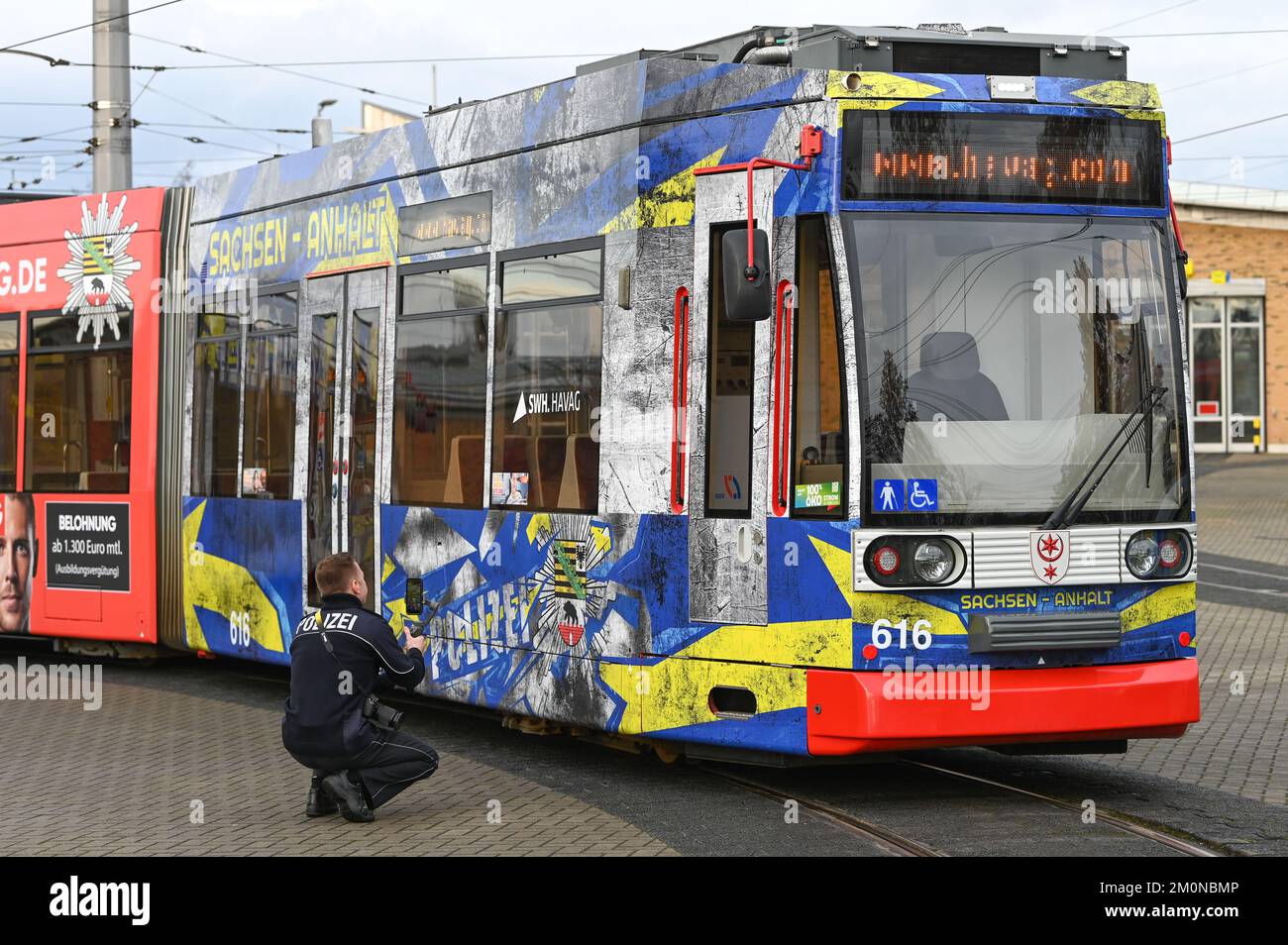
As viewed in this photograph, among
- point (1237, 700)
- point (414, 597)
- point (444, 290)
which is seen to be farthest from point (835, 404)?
point (1237, 700)

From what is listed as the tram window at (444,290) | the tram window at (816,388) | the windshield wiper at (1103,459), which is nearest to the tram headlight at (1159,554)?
the windshield wiper at (1103,459)

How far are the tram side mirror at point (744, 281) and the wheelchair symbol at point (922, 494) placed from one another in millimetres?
946

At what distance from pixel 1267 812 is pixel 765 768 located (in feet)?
7.91

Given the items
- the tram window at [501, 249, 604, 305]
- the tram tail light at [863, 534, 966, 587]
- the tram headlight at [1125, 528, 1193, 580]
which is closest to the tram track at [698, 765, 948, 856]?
the tram tail light at [863, 534, 966, 587]

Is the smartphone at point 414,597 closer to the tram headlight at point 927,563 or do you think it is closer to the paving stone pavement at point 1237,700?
the tram headlight at point 927,563

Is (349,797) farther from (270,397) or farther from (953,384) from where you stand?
(270,397)

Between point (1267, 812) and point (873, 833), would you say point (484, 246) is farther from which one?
point (1267, 812)

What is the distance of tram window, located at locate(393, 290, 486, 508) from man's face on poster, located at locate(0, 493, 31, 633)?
4.63 metres

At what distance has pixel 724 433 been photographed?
866cm

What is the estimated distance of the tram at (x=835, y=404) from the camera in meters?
8.14

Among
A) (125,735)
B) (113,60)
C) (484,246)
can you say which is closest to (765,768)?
(484,246)

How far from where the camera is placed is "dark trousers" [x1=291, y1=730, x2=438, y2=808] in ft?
27.3

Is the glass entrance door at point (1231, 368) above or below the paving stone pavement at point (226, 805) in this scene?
above

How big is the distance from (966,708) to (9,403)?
8.97 metres
